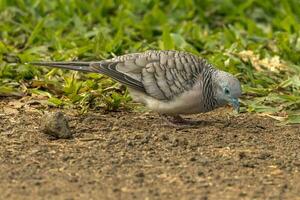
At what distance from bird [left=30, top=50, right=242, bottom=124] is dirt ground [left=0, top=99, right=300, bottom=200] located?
20 cm

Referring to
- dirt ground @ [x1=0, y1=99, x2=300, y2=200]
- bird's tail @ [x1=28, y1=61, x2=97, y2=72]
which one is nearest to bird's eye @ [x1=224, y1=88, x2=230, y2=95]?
dirt ground @ [x1=0, y1=99, x2=300, y2=200]

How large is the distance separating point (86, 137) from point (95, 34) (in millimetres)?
3005

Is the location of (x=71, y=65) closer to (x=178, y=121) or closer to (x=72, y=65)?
(x=72, y=65)

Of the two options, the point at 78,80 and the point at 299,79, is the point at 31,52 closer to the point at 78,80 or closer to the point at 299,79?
the point at 78,80

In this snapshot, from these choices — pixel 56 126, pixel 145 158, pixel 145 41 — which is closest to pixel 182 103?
pixel 145 158

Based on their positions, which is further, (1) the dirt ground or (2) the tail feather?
(2) the tail feather

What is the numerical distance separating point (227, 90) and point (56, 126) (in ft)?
4.57

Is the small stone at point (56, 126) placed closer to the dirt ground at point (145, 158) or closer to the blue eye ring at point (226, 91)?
the dirt ground at point (145, 158)

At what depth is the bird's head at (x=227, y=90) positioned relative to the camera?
257 inches

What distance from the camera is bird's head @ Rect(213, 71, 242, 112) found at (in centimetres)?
652

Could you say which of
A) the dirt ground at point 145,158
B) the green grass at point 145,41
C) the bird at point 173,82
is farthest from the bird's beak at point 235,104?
the green grass at point 145,41

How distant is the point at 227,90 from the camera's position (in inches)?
257

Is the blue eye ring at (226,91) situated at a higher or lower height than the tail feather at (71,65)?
lower

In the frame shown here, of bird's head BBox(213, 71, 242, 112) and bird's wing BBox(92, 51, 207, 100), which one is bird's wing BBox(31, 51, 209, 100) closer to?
bird's wing BBox(92, 51, 207, 100)
